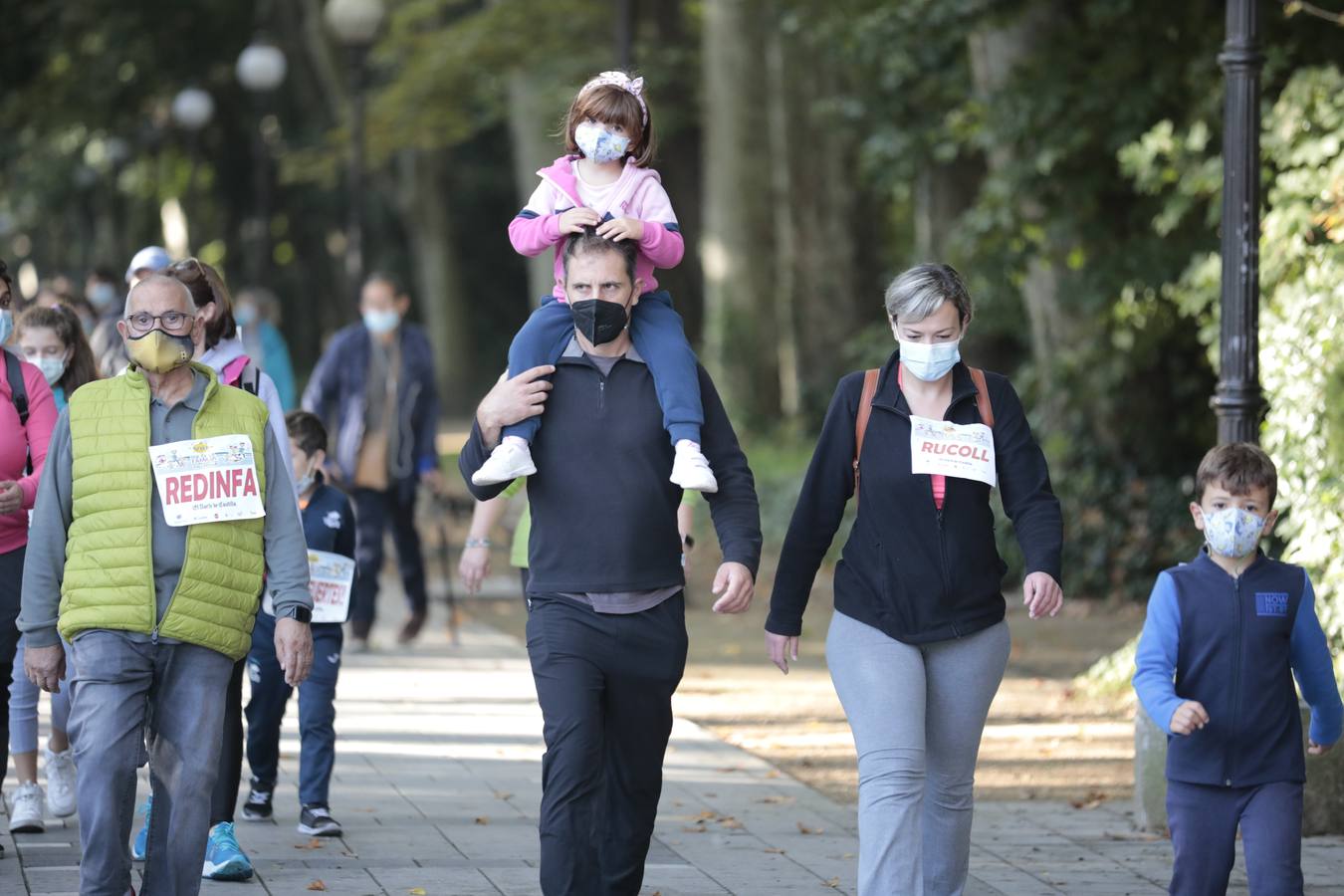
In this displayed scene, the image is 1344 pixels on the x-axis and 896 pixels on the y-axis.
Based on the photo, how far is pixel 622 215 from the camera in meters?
5.59

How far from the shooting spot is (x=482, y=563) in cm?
608

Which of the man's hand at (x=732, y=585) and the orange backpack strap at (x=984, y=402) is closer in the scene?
the man's hand at (x=732, y=585)

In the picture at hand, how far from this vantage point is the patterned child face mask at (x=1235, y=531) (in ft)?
18.1

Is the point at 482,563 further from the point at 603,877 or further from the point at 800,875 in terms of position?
the point at 800,875

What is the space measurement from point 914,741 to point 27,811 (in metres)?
3.44

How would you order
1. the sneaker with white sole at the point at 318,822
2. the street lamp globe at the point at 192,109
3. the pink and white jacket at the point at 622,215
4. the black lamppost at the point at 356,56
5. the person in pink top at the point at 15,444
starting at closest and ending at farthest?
the pink and white jacket at the point at 622,215 → the person in pink top at the point at 15,444 → the sneaker with white sole at the point at 318,822 → the black lamppost at the point at 356,56 → the street lamp globe at the point at 192,109

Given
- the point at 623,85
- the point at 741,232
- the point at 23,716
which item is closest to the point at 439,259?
the point at 741,232

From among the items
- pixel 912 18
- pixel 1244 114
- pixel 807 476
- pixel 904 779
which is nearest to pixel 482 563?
pixel 807 476

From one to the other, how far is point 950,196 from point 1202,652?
14.9 meters

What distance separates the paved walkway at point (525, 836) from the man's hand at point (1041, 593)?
5.23 feet

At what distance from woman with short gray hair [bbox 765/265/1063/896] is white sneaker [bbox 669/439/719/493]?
0.39m

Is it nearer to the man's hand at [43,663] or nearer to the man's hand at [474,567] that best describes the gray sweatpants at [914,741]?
the man's hand at [474,567]

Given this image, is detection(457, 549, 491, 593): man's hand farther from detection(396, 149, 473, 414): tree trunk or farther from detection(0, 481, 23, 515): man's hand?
detection(396, 149, 473, 414): tree trunk

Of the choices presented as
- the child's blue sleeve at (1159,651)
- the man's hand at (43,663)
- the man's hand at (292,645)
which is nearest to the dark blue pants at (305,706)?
the man's hand at (292,645)
